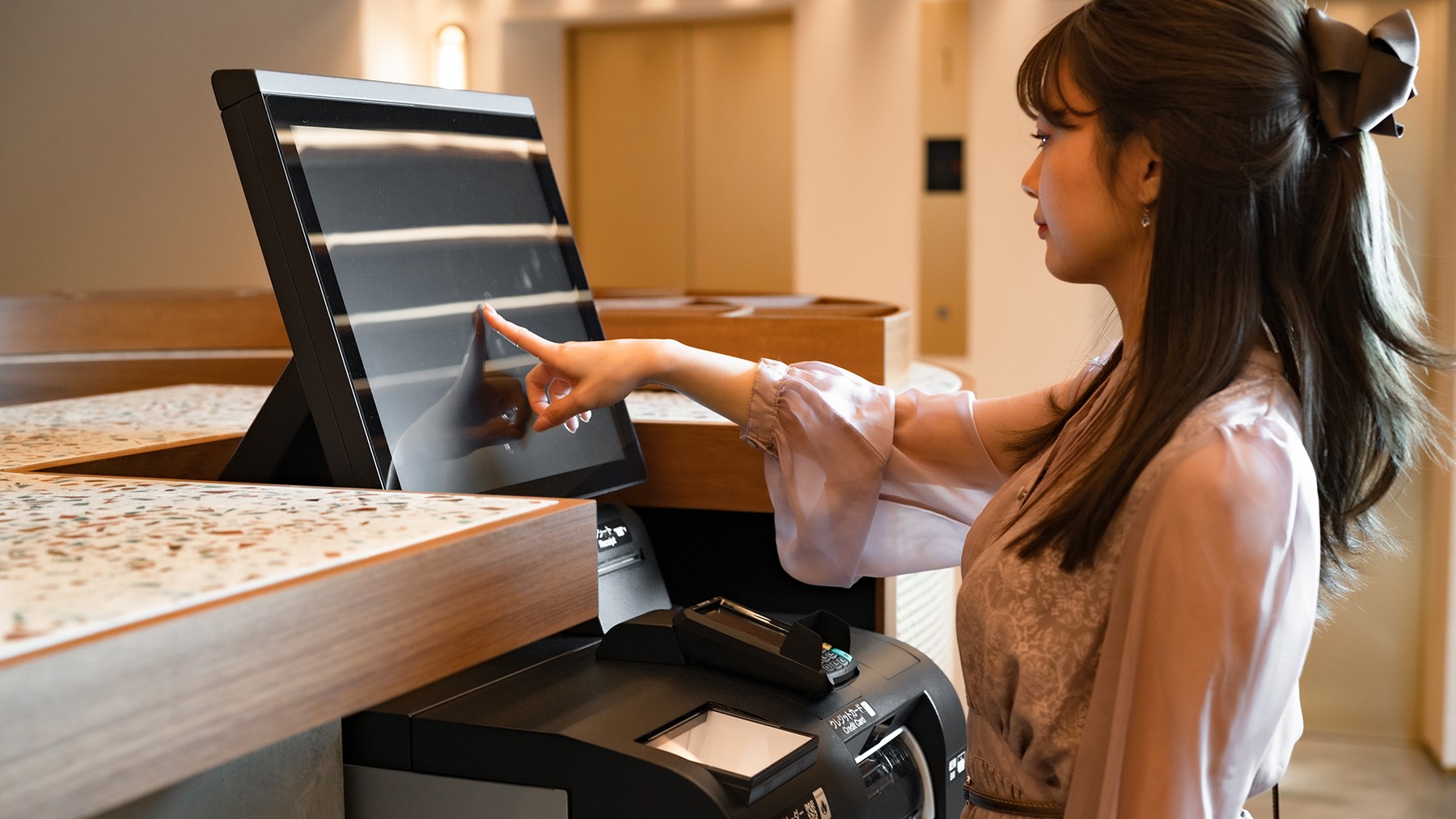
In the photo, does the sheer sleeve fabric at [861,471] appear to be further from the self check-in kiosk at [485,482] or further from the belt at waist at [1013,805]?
the belt at waist at [1013,805]

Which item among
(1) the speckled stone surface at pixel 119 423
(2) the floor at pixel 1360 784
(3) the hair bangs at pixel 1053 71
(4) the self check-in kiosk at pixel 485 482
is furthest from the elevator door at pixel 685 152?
(3) the hair bangs at pixel 1053 71

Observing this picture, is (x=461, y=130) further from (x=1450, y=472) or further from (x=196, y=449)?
(x=1450, y=472)

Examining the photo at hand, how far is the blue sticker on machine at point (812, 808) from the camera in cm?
96

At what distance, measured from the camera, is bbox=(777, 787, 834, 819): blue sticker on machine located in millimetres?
955

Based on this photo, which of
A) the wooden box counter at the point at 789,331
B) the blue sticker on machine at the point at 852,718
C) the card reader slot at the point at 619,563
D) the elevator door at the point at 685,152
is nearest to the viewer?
the blue sticker on machine at the point at 852,718

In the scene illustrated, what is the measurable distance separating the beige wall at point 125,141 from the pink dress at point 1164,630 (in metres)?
4.93

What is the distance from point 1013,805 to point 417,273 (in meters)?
0.70

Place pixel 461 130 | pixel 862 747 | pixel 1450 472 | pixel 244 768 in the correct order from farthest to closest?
pixel 1450 472 → pixel 461 130 → pixel 862 747 → pixel 244 768

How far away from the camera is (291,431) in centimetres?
108

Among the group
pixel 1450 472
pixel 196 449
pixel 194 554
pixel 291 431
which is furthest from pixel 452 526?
pixel 1450 472

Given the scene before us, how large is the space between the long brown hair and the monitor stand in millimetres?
616

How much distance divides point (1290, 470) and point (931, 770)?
515 millimetres

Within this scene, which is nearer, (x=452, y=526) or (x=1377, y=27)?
(x=452, y=526)

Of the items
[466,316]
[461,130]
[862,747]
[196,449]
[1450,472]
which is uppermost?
[461,130]
